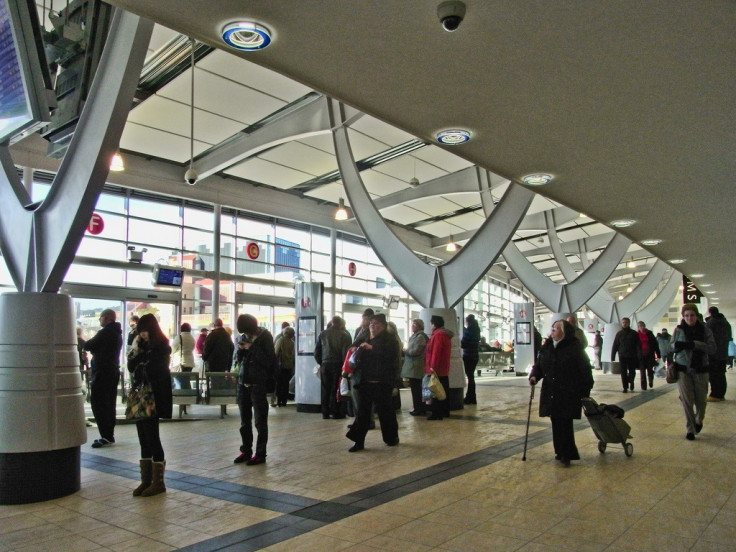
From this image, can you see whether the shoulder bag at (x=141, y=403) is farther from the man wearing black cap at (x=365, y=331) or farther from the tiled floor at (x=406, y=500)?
the man wearing black cap at (x=365, y=331)

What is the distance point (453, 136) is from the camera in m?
6.43

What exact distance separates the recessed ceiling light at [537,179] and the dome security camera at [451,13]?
4.30m

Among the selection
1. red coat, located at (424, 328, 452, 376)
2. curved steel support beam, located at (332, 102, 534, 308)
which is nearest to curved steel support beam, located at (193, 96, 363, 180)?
curved steel support beam, located at (332, 102, 534, 308)

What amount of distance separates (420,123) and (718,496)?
438cm

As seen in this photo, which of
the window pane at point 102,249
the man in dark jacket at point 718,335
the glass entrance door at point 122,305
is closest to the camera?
the man in dark jacket at point 718,335

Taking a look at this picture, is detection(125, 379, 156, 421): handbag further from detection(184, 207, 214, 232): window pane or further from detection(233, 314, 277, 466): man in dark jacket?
detection(184, 207, 214, 232): window pane

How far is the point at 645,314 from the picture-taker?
36.3 metres

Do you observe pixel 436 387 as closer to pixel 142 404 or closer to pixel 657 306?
pixel 142 404

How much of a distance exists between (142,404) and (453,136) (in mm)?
4082

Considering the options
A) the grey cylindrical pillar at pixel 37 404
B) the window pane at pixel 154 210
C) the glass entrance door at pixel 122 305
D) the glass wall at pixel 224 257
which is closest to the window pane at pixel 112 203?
the glass wall at pixel 224 257

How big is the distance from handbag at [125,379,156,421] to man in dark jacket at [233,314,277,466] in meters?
1.38

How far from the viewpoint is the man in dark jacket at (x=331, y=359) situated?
1116 cm

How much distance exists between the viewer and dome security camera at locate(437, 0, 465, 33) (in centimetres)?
385

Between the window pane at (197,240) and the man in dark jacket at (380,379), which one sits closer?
the man in dark jacket at (380,379)
